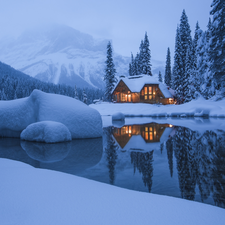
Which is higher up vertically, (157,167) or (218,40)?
(218,40)

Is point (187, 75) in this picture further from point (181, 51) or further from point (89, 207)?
point (89, 207)

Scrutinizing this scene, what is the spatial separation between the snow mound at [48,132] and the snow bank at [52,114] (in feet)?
2.67

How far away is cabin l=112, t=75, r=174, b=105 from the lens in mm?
41500

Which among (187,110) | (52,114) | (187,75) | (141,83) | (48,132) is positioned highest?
(187,75)

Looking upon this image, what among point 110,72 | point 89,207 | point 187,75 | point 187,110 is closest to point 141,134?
point 89,207

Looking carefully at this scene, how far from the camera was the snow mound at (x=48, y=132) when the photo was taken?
28.0 ft

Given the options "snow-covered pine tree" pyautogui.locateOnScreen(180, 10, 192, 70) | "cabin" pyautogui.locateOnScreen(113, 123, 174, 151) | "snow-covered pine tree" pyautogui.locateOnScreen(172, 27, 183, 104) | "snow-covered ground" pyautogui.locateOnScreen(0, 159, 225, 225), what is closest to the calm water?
"cabin" pyautogui.locateOnScreen(113, 123, 174, 151)

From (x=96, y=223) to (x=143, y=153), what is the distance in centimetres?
452

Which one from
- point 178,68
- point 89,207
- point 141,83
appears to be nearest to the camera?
point 89,207

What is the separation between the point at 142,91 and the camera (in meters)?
41.8

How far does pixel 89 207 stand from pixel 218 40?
24.2 metres

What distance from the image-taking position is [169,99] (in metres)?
46.8

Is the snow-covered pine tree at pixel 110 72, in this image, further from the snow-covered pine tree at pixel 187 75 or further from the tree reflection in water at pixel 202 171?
the tree reflection in water at pixel 202 171

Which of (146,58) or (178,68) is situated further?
(146,58)
